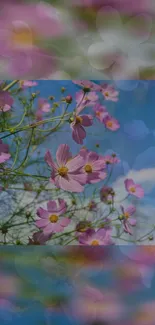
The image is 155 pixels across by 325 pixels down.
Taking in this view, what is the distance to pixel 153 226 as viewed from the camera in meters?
0.76

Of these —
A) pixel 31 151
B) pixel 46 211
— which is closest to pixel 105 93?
pixel 31 151

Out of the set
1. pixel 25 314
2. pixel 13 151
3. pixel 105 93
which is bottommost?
pixel 25 314

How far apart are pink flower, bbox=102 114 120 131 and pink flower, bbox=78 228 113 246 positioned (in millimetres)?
192

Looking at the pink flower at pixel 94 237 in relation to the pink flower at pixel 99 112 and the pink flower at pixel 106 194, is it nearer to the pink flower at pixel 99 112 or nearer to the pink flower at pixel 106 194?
the pink flower at pixel 106 194

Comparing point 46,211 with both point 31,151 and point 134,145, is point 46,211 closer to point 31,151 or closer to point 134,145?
point 31,151

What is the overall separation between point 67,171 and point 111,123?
0.24m

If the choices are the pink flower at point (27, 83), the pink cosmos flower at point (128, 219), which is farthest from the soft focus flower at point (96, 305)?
the pink flower at point (27, 83)

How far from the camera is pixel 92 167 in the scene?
1.70 ft

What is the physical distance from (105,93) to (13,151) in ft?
0.69

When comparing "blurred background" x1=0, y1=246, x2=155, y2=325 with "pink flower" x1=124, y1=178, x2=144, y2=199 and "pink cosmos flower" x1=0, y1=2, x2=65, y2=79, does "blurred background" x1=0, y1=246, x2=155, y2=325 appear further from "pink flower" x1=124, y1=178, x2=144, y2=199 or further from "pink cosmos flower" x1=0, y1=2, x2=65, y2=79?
"pink cosmos flower" x1=0, y1=2, x2=65, y2=79

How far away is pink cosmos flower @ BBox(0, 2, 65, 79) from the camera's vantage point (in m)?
0.71

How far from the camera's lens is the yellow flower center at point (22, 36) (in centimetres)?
71

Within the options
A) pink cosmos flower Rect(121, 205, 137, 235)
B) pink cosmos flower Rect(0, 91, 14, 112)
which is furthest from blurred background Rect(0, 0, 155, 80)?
pink cosmos flower Rect(121, 205, 137, 235)

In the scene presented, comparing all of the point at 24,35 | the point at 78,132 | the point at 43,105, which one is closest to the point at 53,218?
the point at 78,132
